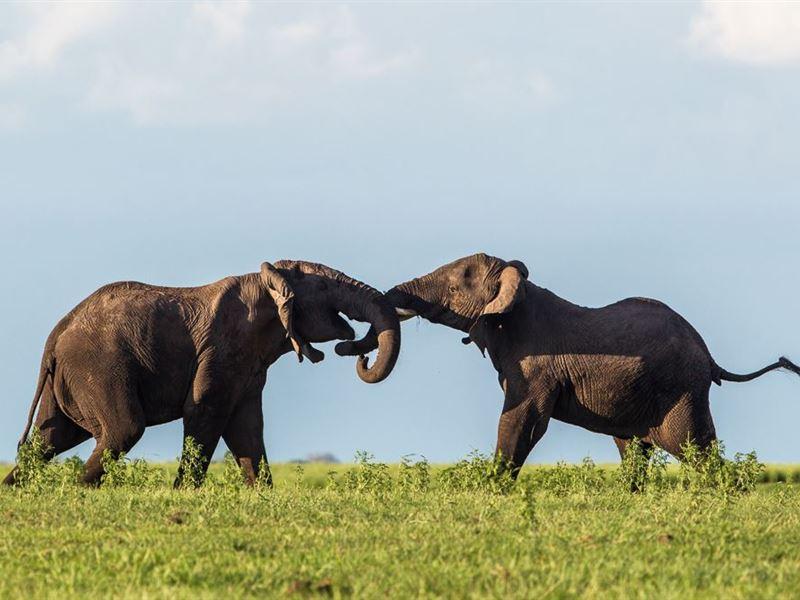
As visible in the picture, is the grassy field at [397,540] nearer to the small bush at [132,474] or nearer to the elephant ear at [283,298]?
the small bush at [132,474]

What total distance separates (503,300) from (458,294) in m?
0.82

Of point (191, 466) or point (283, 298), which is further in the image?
point (283, 298)

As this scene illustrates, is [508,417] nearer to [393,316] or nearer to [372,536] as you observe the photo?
[393,316]

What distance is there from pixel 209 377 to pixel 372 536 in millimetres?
7244

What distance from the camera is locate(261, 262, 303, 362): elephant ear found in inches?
721

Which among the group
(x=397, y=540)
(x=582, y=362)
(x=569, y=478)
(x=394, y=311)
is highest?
(x=394, y=311)

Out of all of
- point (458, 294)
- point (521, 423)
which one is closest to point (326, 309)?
point (458, 294)

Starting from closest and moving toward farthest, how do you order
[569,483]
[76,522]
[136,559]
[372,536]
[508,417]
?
[136,559], [372,536], [76,522], [569,483], [508,417]

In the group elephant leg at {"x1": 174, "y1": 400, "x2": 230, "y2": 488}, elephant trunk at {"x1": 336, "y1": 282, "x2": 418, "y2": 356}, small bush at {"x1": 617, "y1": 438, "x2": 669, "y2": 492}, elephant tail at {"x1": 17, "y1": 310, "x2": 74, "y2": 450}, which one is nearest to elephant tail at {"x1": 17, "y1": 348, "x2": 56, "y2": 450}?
elephant tail at {"x1": 17, "y1": 310, "x2": 74, "y2": 450}

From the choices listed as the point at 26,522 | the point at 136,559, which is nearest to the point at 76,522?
the point at 26,522

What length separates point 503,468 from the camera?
17141mm

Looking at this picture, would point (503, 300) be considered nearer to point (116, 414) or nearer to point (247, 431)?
point (247, 431)

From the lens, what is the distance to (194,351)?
18312 millimetres

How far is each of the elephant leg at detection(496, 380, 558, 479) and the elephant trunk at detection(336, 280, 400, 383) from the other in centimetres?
144
